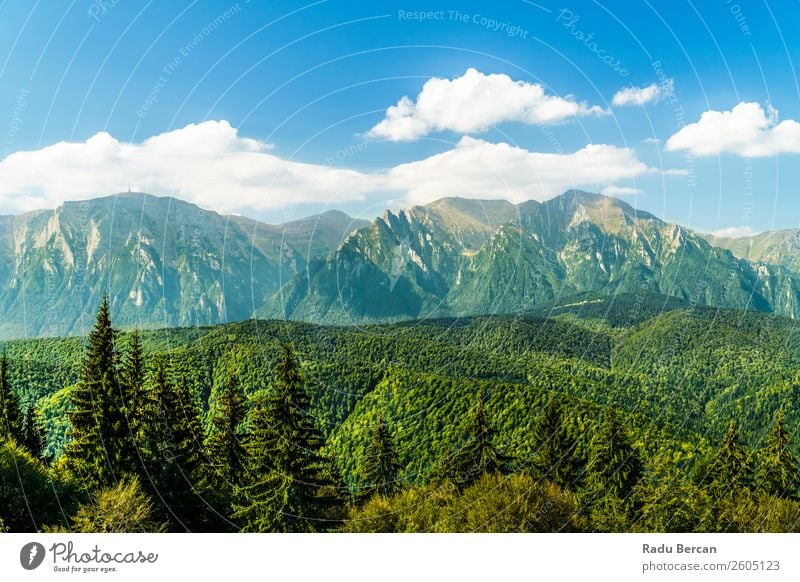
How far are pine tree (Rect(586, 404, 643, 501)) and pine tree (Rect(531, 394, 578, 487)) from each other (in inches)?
52.9

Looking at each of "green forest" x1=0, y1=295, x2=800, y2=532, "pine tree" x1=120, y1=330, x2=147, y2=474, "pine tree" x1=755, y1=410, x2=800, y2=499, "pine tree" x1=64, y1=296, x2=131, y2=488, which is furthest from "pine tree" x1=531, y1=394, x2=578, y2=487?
"pine tree" x1=64, y1=296, x2=131, y2=488

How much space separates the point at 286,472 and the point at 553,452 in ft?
49.1

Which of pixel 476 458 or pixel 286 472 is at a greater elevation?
pixel 286 472

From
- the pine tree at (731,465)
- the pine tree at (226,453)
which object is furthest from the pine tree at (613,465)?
the pine tree at (226,453)

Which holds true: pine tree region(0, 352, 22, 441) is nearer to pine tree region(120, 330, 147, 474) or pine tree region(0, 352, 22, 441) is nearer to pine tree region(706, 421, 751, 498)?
pine tree region(120, 330, 147, 474)

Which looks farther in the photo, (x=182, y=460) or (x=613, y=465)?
(x=613, y=465)

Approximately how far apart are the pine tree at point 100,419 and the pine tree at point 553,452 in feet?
51.4

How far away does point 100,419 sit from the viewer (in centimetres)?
1501

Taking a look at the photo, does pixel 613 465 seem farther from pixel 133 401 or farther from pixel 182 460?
pixel 133 401

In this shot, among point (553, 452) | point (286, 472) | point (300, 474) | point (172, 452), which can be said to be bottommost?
point (553, 452)

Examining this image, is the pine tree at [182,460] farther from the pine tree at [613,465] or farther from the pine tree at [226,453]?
the pine tree at [613,465]

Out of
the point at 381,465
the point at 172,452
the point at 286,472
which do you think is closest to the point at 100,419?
the point at 172,452
